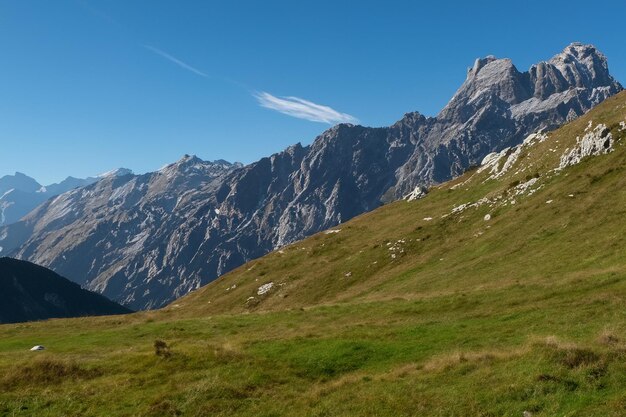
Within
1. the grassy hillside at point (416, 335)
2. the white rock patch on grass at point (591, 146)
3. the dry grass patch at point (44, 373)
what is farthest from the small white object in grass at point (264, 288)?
the dry grass patch at point (44, 373)

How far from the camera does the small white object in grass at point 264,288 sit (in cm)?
7811

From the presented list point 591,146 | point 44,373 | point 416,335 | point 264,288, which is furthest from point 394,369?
point 591,146

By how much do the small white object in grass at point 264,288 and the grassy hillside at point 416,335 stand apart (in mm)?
607

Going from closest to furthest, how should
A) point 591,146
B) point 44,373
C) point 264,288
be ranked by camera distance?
point 44,373
point 591,146
point 264,288

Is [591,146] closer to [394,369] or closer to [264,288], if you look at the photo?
[264,288]

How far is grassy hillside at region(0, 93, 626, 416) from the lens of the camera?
21031 mm

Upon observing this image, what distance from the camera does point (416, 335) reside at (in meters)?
32.2

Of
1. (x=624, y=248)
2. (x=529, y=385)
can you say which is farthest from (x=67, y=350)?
(x=624, y=248)

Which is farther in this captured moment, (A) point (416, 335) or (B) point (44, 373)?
(A) point (416, 335)

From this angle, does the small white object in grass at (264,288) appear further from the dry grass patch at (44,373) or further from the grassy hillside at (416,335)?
the dry grass patch at (44,373)

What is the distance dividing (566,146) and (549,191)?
1712cm

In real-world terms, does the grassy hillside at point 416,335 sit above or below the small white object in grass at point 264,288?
below

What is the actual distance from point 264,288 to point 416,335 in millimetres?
49457

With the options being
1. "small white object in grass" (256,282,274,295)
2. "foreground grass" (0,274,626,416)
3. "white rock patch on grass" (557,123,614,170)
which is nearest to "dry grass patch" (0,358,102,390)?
"foreground grass" (0,274,626,416)
